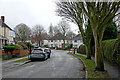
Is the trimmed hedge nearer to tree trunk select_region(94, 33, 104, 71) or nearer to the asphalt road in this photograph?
tree trunk select_region(94, 33, 104, 71)

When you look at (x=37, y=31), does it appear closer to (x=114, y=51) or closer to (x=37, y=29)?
(x=37, y=29)

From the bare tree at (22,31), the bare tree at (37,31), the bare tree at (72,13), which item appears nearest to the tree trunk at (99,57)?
the bare tree at (72,13)

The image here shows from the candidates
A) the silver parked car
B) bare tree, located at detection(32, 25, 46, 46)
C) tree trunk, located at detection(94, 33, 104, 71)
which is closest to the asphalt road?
tree trunk, located at detection(94, 33, 104, 71)

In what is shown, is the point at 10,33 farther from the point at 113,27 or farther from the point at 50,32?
the point at 50,32

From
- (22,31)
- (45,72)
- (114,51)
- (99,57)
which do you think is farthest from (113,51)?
(22,31)

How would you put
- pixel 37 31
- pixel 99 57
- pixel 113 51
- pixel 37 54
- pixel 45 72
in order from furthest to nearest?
1. pixel 37 31
2. pixel 37 54
3. pixel 113 51
4. pixel 45 72
5. pixel 99 57

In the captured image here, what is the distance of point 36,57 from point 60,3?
6924 mm

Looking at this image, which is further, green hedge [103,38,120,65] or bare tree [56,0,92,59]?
bare tree [56,0,92,59]

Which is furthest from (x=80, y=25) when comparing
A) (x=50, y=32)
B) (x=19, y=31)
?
(x=50, y=32)

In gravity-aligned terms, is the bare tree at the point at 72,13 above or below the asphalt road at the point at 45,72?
above

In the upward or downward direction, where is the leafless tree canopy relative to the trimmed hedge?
upward

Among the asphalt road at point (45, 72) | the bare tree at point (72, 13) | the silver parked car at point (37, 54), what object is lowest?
the asphalt road at point (45, 72)

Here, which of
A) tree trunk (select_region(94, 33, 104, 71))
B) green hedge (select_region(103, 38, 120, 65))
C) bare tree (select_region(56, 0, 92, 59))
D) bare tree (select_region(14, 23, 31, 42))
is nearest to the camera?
tree trunk (select_region(94, 33, 104, 71))

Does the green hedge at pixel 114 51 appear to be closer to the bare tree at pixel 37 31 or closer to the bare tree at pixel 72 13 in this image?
the bare tree at pixel 72 13
